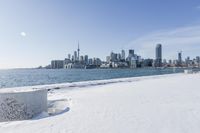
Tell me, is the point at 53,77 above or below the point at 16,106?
below

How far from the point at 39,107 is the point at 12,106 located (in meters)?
1.10

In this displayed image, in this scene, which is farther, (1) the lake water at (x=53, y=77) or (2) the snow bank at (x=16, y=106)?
(1) the lake water at (x=53, y=77)

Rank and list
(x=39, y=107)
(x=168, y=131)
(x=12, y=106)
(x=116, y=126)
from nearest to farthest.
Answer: (x=168, y=131) < (x=116, y=126) < (x=12, y=106) < (x=39, y=107)

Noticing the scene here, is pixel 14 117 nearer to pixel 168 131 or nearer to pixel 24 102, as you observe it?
pixel 24 102

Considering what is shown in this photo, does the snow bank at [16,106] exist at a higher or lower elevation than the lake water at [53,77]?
higher

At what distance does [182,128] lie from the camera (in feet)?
21.4

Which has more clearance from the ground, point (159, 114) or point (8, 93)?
point (8, 93)

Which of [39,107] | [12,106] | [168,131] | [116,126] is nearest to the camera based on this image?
[168,131]

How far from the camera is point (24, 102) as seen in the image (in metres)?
9.48

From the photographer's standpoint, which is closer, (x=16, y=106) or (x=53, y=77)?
(x=16, y=106)

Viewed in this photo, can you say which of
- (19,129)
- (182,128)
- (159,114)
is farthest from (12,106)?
(182,128)

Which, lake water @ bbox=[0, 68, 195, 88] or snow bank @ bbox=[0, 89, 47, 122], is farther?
lake water @ bbox=[0, 68, 195, 88]

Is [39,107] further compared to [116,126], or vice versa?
[39,107]

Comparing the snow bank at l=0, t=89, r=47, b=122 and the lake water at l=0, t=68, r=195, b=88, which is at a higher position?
the snow bank at l=0, t=89, r=47, b=122
